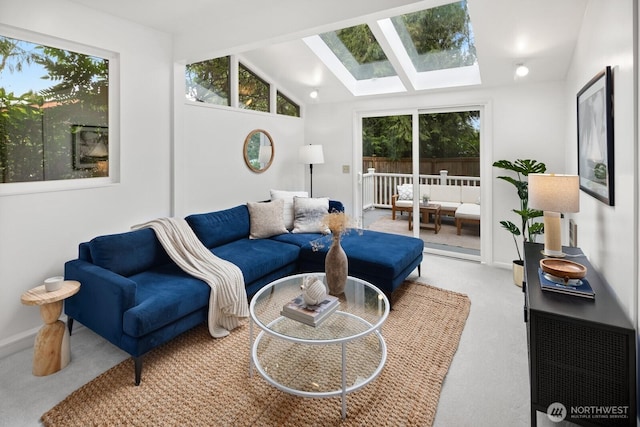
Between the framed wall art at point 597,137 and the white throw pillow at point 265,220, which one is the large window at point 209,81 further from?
the framed wall art at point 597,137

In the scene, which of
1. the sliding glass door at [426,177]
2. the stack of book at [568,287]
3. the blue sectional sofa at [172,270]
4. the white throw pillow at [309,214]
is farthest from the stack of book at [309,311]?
the sliding glass door at [426,177]

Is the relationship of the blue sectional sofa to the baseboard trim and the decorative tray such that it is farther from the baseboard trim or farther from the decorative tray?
the decorative tray

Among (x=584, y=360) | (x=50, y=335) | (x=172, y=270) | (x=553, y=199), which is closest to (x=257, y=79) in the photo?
(x=172, y=270)

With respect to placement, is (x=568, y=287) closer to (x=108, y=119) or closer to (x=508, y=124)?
(x=508, y=124)

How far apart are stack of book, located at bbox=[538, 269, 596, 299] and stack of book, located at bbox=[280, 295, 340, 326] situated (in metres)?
1.17

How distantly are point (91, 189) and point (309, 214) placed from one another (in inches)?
85.1

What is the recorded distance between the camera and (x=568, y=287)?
1769 millimetres

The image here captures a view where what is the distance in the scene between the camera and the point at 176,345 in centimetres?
246

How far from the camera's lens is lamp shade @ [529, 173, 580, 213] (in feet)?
7.16

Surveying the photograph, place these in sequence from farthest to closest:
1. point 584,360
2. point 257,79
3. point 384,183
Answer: point 384,183
point 257,79
point 584,360

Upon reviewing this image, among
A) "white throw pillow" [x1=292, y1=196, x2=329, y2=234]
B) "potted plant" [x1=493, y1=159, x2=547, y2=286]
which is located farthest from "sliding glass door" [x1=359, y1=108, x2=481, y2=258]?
"white throw pillow" [x1=292, y1=196, x2=329, y2=234]

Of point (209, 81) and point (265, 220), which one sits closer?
point (265, 220)

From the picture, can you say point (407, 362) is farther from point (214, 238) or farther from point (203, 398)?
point (214, 238)

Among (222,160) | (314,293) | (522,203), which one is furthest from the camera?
(222,160)
